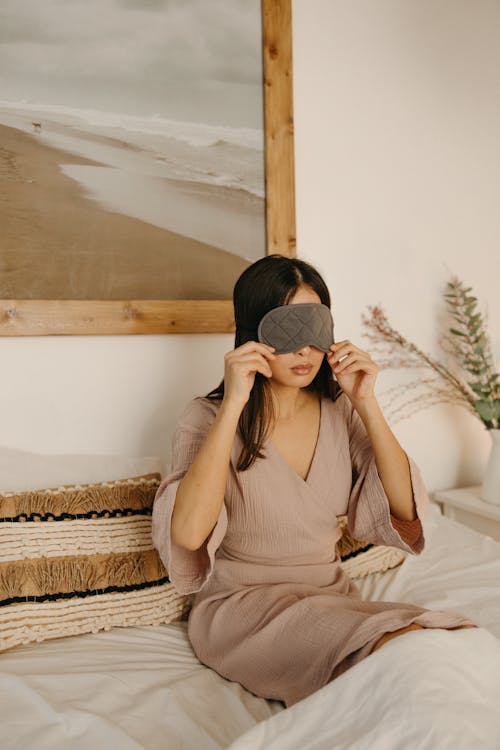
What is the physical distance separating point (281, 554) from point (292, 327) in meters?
0.45

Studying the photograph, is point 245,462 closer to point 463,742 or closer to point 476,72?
point 463,742

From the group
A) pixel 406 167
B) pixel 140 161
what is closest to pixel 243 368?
pixel 140 161

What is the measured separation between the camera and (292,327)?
1190 mm

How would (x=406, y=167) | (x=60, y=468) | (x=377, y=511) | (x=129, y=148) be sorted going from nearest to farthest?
(x=377, y=511) < (x=60, y=468) < (x=129, y=148) < (x=406, y=167)

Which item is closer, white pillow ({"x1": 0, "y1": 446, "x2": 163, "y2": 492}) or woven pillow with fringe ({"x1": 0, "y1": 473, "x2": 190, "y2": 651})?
woven pillow with fringe ({"x1": 0, "y1": 473, "x2": 190, "y2": 651})

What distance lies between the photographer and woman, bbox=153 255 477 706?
43.6 inches

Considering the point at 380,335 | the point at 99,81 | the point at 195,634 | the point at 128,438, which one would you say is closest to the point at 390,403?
the point at 380,335

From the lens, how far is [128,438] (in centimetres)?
166

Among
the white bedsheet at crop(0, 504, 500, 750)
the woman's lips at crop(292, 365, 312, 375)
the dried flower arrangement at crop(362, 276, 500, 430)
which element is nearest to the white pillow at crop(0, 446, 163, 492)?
the white bedsheet at crop(0, 504, 500, 750)

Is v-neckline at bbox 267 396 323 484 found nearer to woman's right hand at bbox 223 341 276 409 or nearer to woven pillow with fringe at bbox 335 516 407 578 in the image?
woman's right hand at bbox 223 341 276 409

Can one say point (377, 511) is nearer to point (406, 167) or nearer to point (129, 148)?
point (129, 148)

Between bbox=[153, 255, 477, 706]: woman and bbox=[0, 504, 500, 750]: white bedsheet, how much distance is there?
10 centimetres

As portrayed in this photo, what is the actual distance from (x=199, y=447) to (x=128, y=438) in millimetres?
458

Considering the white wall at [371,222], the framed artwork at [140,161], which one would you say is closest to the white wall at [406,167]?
the white wall at [371,222]
